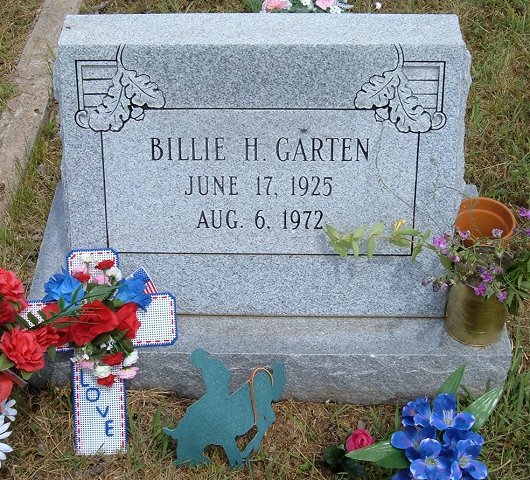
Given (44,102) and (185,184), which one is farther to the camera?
(44,102)

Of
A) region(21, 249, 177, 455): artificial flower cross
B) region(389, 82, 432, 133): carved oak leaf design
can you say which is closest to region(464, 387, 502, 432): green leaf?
region(389, 82, 432, 133): carved oak leaf design

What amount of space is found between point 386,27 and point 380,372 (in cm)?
111

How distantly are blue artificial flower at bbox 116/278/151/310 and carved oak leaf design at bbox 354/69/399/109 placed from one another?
35.3 inches

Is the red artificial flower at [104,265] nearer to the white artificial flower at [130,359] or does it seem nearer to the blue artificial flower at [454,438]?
the white artificial flower at [130,359]

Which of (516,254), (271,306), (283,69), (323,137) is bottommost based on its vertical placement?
(271,306)

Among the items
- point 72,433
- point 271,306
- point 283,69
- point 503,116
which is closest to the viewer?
point 283,69

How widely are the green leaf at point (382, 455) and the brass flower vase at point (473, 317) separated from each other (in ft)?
1.79

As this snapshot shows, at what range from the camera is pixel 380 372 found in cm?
303

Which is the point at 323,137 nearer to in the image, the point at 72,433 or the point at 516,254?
the point at 516,254

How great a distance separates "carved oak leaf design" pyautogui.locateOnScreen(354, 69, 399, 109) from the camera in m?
2.81

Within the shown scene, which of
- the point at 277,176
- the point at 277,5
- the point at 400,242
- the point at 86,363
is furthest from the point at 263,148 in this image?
the point at 277,5

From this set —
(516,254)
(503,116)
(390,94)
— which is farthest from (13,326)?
(503,116)

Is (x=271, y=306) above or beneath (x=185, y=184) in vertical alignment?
beneath

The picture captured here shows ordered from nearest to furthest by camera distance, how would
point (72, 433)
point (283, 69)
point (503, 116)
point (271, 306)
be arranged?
point (283, 69)
point (72, 433)
point (271, 306)
point (503, 116)
